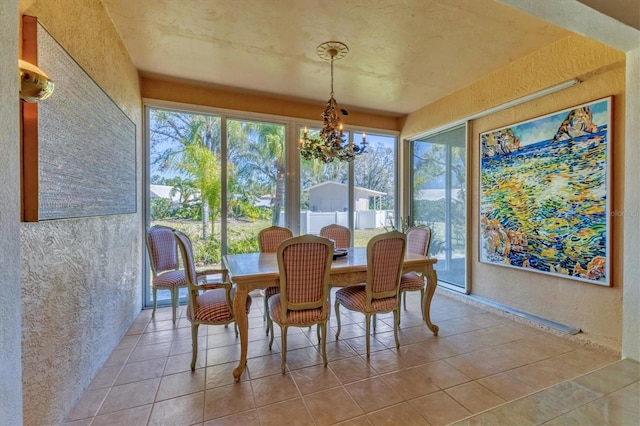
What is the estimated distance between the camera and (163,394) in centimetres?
192

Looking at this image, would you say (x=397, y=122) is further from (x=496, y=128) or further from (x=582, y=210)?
(x=582, y=210)

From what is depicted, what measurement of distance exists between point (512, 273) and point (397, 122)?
9.90ft

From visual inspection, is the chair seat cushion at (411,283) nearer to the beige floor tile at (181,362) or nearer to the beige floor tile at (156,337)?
the beige floor tile at (181,362)

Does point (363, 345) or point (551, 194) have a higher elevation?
point (551, 194)

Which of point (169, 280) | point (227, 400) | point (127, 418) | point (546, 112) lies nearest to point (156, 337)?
point (169, 280)

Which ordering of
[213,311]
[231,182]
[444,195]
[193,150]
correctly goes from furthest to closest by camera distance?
[444,195], [231,182], [193,150], [213,311]

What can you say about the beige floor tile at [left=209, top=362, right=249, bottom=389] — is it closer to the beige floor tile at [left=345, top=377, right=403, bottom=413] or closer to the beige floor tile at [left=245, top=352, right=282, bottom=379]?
the beige floor tile at [left=245, top=352, right=282, bottom=379]

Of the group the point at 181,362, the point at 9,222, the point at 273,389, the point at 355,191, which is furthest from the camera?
the point at 355,191

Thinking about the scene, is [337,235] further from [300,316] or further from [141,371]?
[141,371]

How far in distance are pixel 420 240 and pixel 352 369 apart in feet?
5.83

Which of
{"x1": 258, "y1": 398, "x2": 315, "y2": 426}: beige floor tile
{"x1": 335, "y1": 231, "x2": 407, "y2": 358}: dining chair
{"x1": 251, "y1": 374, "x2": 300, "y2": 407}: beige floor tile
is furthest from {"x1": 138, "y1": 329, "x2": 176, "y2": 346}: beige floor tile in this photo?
{"x1": 335, "y1": 231, "x2": 407, "y2": 358}: dining chair

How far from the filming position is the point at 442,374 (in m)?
2.14

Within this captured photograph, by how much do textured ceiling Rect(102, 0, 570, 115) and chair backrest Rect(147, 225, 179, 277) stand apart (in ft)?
6.17

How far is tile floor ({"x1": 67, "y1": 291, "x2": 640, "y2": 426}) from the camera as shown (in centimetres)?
171
